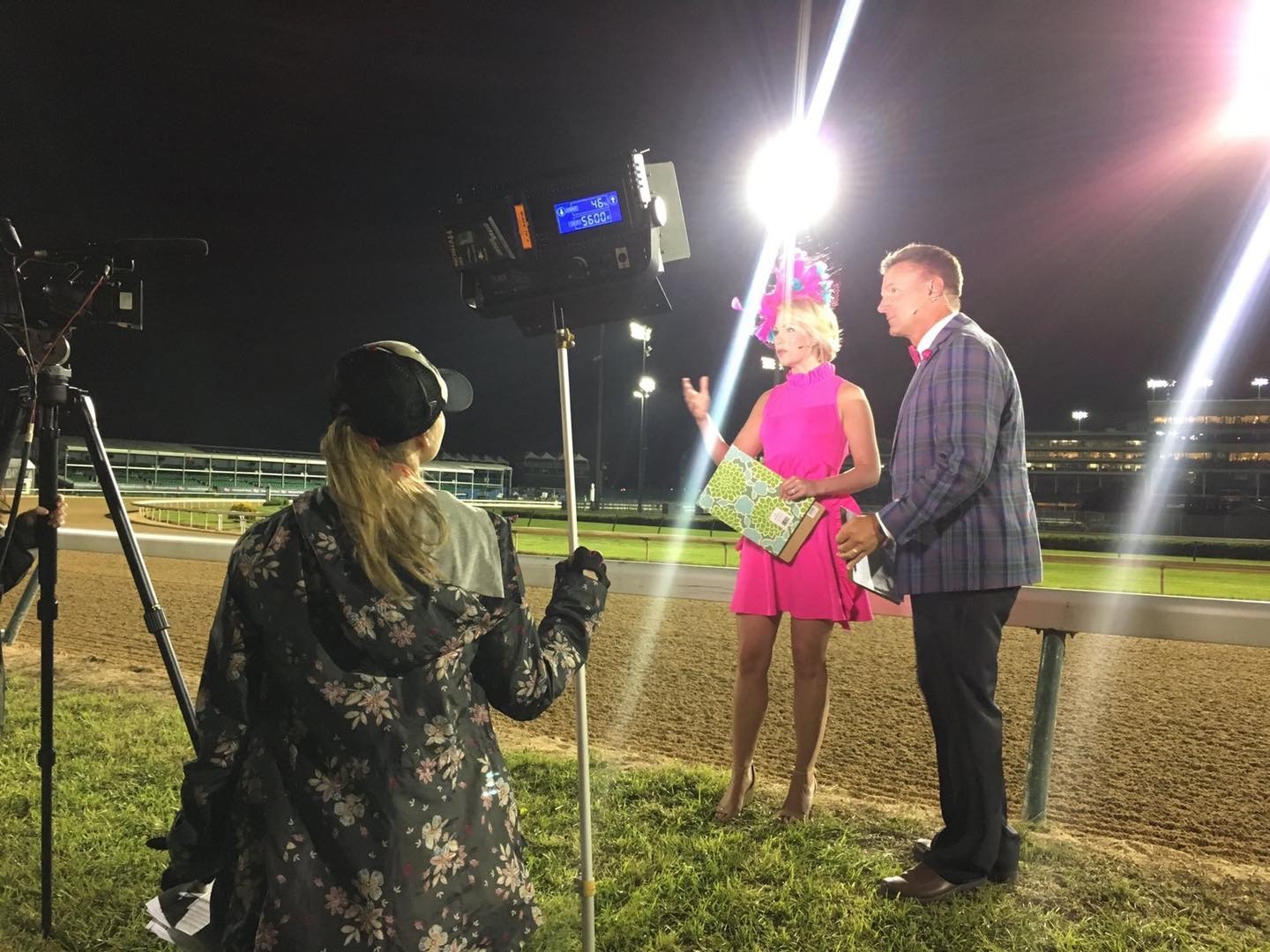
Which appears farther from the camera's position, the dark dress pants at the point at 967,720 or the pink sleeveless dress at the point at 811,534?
the pink sleeveless dress at the point at 811,534

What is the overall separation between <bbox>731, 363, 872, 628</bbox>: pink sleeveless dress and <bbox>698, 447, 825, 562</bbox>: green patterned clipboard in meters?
0.09

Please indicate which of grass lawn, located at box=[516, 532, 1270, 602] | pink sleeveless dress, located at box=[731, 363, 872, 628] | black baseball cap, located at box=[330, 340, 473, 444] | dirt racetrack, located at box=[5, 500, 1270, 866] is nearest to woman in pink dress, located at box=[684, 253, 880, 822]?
pink sleeveless dress, located at box=[731, 363, 872, 628]

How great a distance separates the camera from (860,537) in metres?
2.30

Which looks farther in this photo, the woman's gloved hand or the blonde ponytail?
the woman's gloved hand

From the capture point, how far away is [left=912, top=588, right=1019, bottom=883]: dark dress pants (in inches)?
87.8

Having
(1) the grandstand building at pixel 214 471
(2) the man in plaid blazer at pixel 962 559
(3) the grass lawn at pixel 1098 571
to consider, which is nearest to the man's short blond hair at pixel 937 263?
(2) the man in plaid blazer at pixel 962 559

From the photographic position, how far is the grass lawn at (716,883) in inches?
85.5

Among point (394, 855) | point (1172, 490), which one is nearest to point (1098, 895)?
point (394, 855)

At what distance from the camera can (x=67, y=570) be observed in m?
11.3

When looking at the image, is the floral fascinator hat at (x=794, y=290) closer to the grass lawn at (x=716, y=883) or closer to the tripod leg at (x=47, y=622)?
the grass lawn at (x=716, y=883)

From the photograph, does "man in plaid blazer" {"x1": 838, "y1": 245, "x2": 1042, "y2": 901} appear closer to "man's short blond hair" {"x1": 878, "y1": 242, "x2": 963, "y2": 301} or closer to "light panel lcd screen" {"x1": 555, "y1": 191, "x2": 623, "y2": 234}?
"man's short blond hair" {"x1": 878, "y1": 242, "x2": 963, "y2": 301}

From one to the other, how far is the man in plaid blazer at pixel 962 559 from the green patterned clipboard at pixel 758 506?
37 cm

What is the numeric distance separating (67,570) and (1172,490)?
235 feet

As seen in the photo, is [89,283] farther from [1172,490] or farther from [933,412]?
[1172,490]
